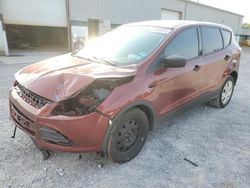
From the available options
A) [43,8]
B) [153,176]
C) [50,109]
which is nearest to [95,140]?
[50,109]

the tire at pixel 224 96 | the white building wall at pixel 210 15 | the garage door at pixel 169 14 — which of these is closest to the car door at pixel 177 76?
the tire at pixel 224 96

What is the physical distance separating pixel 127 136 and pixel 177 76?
3.76ft

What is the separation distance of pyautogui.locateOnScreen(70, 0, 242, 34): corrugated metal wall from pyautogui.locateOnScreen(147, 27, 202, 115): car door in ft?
43.3

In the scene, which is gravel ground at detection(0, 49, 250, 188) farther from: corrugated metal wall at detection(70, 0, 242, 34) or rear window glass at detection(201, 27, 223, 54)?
corrugated metal wall at detection(70, 0, 242, 34)

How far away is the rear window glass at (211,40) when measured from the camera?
12.5 feet

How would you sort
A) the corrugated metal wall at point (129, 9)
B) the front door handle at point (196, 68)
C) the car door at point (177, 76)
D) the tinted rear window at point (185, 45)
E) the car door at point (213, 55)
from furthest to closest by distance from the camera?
the corrugated metal wall at point (129, 9), the car door at point (213, 55), the front door handle at point (196, 68), the tinted rear window at point (185, 45), the car door at point (177, 76)

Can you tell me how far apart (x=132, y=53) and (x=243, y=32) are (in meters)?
40.5

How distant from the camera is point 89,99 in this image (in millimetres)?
2350

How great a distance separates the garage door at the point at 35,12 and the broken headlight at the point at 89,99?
1269 cm

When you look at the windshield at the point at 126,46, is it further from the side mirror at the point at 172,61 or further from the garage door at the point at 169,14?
the garage door at the point at 169,14

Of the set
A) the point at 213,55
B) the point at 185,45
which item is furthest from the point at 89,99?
the point at 213,55

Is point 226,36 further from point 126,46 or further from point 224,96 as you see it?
point 126,46

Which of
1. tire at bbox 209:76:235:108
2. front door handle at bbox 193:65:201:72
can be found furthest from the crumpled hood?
tire at bbox 209:76:235:108

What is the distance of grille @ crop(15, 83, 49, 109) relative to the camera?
7.58 ft
